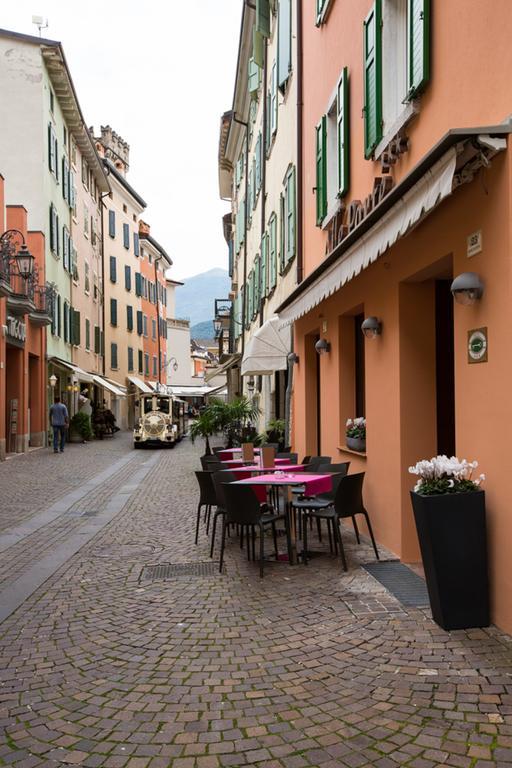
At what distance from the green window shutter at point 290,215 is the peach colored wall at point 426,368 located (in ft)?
10.6

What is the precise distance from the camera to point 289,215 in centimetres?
1313

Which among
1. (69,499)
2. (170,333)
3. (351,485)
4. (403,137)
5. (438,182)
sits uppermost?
(170,333)

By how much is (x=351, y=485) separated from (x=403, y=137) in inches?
131

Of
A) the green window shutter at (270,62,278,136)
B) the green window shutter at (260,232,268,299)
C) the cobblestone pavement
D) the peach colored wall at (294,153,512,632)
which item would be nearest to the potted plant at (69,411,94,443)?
A: the green window shutter at (260,232,268,299)

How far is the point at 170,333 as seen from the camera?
63.9 m

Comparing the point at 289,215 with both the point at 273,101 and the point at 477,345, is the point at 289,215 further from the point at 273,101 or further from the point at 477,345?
the point at 477,345

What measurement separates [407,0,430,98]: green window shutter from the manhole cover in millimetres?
5209

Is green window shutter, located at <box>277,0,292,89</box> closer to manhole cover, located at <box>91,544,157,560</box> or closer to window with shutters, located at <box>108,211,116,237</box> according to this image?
manhole cover, located at <box>91,544,157,560</box>

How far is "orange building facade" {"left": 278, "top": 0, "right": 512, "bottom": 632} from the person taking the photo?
14.0ft

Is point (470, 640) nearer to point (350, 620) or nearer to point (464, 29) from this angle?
point (350, 620)

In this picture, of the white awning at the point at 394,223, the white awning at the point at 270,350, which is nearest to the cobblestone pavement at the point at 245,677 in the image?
the white awning at the point at 394,223

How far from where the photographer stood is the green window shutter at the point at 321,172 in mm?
9797

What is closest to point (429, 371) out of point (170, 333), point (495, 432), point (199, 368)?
point (495, 432)

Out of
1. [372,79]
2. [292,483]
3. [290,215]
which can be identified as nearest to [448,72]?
[372,79]
